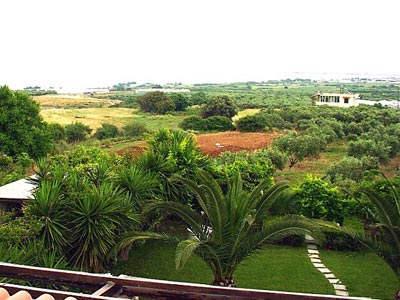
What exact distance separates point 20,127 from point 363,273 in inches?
685

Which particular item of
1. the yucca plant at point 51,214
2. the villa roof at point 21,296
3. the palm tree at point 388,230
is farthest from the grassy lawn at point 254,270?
the villa roof at point 21,296

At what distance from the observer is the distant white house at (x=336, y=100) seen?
190ft

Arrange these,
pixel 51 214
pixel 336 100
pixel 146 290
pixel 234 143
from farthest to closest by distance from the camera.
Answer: pixel 336 100 < pixel 234 143 < pixel 51 214 < pixel 146 290

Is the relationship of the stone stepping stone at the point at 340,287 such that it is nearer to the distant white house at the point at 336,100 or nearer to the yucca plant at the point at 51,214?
the yucca plant at the point at 51,214

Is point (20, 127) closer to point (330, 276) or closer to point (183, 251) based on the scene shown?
point (330, 276)

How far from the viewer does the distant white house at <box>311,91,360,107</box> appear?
5796 cm

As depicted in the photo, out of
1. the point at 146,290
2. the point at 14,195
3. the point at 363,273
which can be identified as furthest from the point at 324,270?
the point at 146,290

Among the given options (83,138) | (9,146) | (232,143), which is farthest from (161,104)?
(9,146)

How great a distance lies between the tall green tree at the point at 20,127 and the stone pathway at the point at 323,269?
15.0 metres

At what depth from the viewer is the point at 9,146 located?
21.5m

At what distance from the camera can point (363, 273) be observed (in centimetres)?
952

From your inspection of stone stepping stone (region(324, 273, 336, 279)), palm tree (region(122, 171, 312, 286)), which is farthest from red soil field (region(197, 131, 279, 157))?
palm tree (region(122, 171, 312, 286))

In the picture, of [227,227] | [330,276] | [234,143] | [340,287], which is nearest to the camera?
[227,227]

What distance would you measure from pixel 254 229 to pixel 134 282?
5302mm
